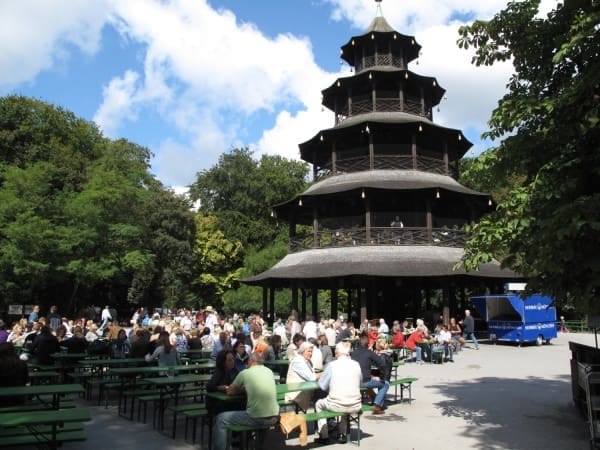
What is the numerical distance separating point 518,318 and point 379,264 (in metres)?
7.42

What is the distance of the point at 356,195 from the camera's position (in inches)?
1062

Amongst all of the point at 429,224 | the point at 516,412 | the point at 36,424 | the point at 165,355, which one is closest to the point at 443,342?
the point at 516,412

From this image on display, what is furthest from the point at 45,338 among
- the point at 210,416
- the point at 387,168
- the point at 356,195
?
the point at 387,168

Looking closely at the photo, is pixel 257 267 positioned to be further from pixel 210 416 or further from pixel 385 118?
pixel 210 416

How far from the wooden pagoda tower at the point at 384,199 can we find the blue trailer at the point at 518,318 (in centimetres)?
140

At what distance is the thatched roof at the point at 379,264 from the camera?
936 inches

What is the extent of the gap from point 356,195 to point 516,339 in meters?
10.0

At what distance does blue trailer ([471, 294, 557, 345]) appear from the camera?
23.2 meters

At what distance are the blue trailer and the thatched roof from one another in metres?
1.50

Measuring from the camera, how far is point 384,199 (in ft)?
94.7

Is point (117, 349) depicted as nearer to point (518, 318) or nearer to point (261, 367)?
point (261, 367)

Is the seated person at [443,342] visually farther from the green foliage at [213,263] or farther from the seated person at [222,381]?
the green foliage at [213,263]

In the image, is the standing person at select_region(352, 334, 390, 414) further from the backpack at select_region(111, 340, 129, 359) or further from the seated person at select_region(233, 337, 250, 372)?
the backpack at select_region(111, 340, 129, 359)

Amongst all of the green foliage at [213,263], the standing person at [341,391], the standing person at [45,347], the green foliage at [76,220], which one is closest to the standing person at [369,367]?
the standing person at [341,391]
